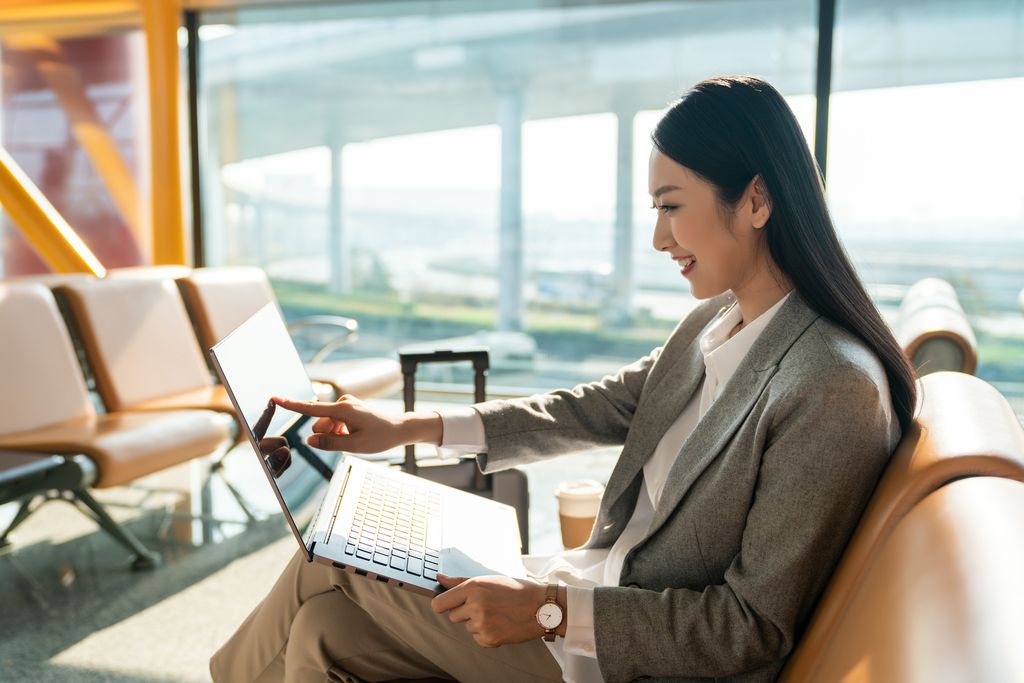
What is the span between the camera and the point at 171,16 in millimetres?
4387

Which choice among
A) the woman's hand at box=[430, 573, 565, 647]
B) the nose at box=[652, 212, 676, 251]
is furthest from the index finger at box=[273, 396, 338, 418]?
the nose at box=[652, 212, 676, 251]

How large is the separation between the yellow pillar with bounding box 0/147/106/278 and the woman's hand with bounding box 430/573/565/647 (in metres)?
3.68

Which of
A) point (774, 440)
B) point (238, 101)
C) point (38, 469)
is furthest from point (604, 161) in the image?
point (774, 440)

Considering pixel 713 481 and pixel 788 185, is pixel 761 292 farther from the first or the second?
pixel 713 481

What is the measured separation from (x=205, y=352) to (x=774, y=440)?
3105 mm

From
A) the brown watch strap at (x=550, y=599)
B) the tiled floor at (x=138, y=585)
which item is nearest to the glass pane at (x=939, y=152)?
the tiled floor at (x=138, y=585)

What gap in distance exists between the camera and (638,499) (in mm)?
1312

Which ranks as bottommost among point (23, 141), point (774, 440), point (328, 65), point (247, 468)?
point (247, 468)

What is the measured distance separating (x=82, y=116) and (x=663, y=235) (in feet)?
15.1

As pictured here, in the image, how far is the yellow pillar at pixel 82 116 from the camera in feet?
15.3

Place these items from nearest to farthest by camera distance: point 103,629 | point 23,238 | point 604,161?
1. point 103,629
2. point 604,161
3. point 23,238

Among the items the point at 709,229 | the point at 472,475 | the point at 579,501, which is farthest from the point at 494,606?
the point at 472,475

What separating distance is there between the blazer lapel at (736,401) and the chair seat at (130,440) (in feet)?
6.12

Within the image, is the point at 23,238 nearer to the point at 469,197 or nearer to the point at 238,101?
the point at 238,101
